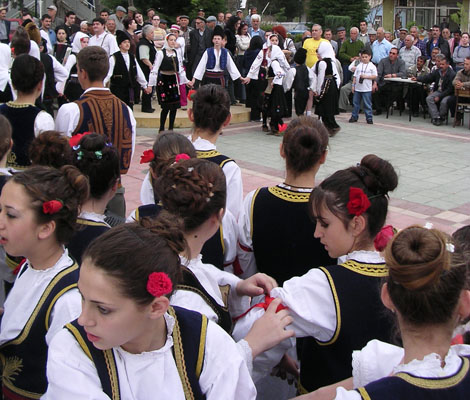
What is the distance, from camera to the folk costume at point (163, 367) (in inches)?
60.0

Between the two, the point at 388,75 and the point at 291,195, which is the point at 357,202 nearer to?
the point at 291,195

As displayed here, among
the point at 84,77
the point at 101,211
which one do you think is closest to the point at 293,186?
the point at 101,211

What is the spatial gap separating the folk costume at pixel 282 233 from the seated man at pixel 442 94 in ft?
32.5

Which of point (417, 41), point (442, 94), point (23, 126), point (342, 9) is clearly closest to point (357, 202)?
point (23, 126)

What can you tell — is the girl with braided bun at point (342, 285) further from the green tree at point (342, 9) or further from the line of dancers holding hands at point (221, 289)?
the green tree at point (342, 9)

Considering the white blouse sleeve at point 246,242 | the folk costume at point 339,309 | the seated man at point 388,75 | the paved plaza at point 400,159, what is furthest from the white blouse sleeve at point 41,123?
the seated man at point 388,75

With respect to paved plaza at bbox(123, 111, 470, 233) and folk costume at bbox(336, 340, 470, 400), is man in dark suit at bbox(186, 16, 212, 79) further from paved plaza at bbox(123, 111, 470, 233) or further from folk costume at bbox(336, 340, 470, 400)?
folk costume at bbox(336, 340, 470, 400)

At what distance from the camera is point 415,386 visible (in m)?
1.42

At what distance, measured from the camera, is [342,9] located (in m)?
34.7

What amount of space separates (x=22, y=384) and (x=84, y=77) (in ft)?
8.97

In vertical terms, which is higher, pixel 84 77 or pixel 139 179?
pixel 84 77

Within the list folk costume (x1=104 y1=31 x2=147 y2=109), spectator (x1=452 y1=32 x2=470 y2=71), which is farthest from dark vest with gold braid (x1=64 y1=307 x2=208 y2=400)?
spectator (x1=452 y1=32 x2=470 y2=71)

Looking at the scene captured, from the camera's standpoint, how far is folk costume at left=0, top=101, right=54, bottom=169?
4.06m

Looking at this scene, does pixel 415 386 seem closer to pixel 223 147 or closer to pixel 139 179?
pixel 139 179
